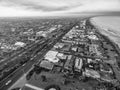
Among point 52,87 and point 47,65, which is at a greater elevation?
point 47,65

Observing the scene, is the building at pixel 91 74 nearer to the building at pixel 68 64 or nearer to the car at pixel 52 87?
the building at pixel 68 64

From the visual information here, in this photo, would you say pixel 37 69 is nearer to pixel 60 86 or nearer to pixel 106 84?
pixel 60 86

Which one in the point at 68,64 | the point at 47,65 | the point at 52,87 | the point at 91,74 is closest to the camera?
the point at 52,87

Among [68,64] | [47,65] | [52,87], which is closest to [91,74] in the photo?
[68,64]

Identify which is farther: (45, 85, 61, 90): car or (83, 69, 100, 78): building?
(83, 69, 100, 78): building

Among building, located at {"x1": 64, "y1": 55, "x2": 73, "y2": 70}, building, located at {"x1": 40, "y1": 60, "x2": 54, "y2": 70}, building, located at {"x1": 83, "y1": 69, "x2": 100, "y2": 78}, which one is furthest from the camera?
building, located at {"x1": 64, "y1": 55, "x2": 73, "y2": 70}

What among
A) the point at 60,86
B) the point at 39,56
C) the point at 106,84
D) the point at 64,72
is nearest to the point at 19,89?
the point at 60,86

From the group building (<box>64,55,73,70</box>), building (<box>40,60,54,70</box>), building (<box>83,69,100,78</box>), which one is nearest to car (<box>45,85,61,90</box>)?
building (<box>40,60,54,70</box>)

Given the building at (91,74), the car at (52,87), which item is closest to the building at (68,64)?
the building at (91,74)

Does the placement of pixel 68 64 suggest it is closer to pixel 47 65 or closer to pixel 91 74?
pixel 47 65

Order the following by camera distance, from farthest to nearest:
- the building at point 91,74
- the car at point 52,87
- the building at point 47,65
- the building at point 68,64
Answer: the building at point 68,64 → the building at point 47,65 → the building at point 91,74 → the car at point 52,87

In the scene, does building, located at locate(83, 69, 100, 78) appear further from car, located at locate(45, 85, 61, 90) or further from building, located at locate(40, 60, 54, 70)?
building, located at locate(40, 60, 54, 70)
